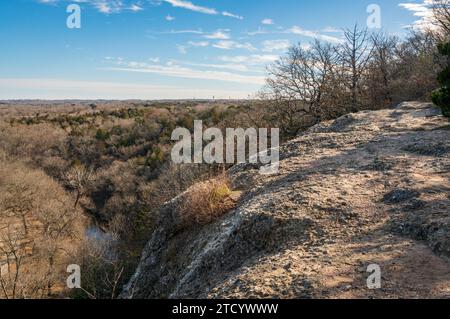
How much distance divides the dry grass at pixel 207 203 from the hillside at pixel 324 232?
0.14 metres

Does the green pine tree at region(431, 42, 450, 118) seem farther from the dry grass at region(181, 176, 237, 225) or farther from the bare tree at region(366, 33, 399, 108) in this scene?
the bare tree at region(366, 33, 399, 108)

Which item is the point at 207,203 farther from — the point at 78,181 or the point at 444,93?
the point at 78,181

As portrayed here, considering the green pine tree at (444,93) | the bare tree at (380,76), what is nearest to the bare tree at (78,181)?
the bare tree at (380,76)

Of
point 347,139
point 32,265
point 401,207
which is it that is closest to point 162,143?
point 32,265

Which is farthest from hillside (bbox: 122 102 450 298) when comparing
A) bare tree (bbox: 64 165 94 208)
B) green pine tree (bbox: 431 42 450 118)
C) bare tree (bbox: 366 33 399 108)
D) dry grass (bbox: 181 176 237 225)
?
bare tree (bbox: 64 165 94 208)

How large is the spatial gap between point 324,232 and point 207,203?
7.32ft

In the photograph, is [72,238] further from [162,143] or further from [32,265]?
[162,143]

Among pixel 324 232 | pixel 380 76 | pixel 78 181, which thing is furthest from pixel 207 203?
pixel 78 181

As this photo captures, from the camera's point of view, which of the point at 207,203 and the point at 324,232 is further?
the point at 207,203

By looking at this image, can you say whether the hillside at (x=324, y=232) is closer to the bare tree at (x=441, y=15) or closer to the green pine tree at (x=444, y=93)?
the green pine tree at (x=444, y=93)

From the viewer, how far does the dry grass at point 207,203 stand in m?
6.14

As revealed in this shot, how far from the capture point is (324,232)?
14.8 feet

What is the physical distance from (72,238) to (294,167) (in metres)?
23.2

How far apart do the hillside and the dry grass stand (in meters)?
0.14
